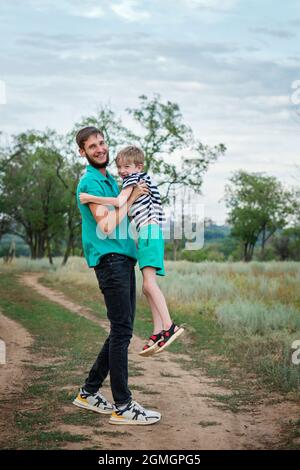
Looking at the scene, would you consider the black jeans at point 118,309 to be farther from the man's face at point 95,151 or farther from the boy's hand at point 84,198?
the man's face at point 95,151

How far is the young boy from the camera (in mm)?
5184

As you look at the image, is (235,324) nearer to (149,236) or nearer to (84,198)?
(149,236)

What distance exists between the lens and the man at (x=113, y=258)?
5.11 meters

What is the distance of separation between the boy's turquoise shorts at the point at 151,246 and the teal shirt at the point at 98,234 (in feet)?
0.29

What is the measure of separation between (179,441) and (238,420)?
3.08 ft

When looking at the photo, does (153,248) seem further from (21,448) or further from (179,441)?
(21,448)

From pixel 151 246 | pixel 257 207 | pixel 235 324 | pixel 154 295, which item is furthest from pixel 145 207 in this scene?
pixel 257 207

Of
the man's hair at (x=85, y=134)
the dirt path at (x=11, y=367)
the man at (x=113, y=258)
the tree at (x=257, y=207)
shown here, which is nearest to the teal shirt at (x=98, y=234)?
the man at (x=113, y=258)

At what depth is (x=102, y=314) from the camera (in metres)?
13.7

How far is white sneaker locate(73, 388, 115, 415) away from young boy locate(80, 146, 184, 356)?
29.3 inches

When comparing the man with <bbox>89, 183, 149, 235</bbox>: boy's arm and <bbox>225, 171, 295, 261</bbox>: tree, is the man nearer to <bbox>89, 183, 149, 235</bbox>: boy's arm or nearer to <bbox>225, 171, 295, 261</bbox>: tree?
<bbox>89, 183, 149, 235</bbox>: boy's arm

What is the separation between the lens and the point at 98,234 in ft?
16.9

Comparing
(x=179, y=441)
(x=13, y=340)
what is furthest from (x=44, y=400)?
(x=13, y=340)

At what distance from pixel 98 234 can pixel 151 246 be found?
1.46 ft
